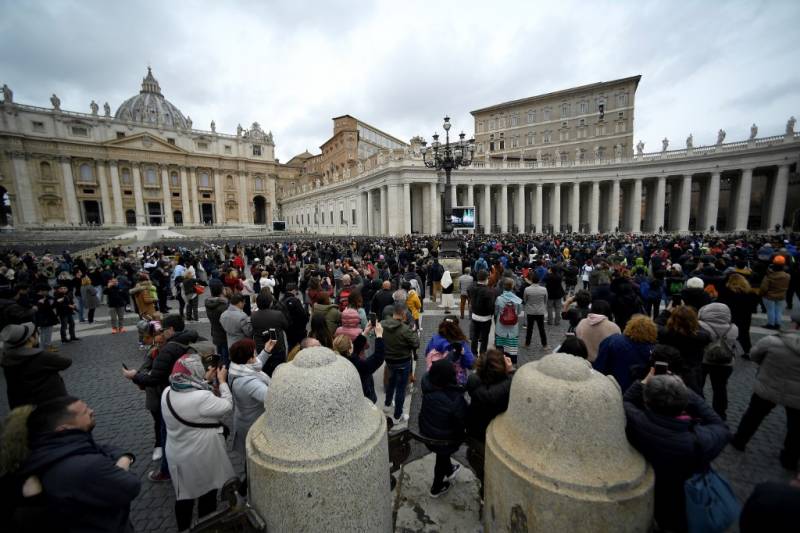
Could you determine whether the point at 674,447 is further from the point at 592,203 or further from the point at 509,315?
the point at 592,203

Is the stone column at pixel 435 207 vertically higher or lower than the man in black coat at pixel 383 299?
higher

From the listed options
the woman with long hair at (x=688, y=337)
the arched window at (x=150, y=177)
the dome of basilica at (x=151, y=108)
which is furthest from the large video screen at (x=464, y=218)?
the dome of basilica at (x=151, y=108)

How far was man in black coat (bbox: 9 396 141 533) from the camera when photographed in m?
Answer: 1.64

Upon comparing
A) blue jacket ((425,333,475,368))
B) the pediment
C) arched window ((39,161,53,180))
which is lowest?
blue jacket ((425,333,475,368))

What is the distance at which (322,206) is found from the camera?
52.5 metres

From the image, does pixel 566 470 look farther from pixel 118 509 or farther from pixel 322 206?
pixel 322 206

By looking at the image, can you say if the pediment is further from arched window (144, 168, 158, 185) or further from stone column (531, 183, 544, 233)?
stone column (531, 183, 544, 233)

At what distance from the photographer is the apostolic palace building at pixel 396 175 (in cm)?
3531

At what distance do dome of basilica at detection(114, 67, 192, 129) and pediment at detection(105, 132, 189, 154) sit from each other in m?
13.0

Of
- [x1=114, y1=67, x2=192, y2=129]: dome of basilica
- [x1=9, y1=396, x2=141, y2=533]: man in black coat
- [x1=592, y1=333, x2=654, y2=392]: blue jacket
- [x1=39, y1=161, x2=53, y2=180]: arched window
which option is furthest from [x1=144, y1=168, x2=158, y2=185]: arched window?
[x1=592, y1=333, x2=654, y2=392]: blue jacket

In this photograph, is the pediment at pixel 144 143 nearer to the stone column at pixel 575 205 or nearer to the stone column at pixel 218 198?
the stone column at pixel 218 198

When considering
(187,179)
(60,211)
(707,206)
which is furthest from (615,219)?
(60,211)

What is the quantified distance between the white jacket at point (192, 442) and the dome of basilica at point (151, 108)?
268 ft

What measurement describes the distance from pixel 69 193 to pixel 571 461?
70889 millimetres
